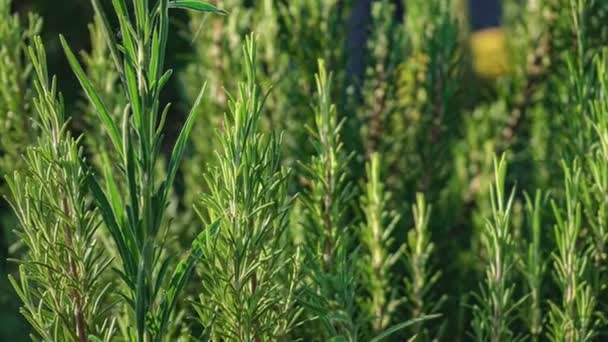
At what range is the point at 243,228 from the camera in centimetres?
77

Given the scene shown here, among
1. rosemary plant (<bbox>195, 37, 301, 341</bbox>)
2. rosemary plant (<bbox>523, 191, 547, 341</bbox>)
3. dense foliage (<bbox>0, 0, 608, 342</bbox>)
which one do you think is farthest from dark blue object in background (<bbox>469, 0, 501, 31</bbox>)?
rosemary plant (<bbox>195, 37, 301, 341</bbox>)

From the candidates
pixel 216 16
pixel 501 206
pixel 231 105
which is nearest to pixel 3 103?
pixel 216 16

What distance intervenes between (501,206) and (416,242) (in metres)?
0.22

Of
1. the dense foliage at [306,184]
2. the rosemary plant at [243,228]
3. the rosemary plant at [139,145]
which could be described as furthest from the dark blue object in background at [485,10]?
the rosemary plant at [139,145]

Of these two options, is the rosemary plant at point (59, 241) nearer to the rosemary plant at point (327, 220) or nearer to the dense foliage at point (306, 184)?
the dense foliage at point (306, 184)

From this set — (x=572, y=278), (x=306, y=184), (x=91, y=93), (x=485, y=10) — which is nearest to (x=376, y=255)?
(x=572, y=278)

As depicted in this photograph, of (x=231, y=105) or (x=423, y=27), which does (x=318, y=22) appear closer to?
(x=423, y=27)

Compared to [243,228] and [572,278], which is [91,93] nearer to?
[243,228]

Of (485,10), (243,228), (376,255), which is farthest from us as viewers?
(485,10)

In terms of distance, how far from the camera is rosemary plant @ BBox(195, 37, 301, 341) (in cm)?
75

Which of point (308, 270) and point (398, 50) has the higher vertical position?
point (398, 50)

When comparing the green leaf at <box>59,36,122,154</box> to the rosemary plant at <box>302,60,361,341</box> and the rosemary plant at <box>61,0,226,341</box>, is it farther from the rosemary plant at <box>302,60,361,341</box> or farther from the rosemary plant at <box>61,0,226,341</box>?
the rosemary plant at <box>302,60,361,341</box>

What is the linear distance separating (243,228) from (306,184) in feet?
1.87

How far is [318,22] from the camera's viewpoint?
4.56 ft
